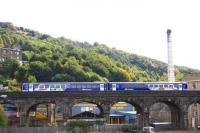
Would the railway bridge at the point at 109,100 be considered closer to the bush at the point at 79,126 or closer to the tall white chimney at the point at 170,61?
the bush at the point at 79,126

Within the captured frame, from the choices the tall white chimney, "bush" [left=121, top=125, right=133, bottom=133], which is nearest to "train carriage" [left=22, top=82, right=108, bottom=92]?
"bush" [left=121, top=125, right=133, bottom=133]

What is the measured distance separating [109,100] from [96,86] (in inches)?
167

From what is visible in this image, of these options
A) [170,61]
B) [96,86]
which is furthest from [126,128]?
[170,61]

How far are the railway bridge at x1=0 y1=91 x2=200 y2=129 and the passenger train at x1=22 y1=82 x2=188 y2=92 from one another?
322cm

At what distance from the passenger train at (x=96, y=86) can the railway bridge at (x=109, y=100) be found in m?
3.22

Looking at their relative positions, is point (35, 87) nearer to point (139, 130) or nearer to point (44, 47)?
point (139, 130)

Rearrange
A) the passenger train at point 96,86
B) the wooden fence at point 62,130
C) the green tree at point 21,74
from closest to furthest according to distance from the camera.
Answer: the wooden fence at point 62,130 < the passenger train at point 96,86 < the green tree at point 21,74

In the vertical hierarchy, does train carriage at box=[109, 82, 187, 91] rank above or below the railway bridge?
above

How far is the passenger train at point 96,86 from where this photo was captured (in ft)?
260

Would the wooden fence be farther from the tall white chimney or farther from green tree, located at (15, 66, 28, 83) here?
green tree, located at (15, 66, 28, 83)

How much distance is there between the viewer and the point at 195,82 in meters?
103

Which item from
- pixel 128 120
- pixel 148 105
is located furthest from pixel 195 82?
pixel 148 105

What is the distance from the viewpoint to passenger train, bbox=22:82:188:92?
260ft

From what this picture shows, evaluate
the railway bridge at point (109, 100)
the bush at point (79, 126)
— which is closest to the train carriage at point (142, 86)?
the railway bridge at point (109, 100)
